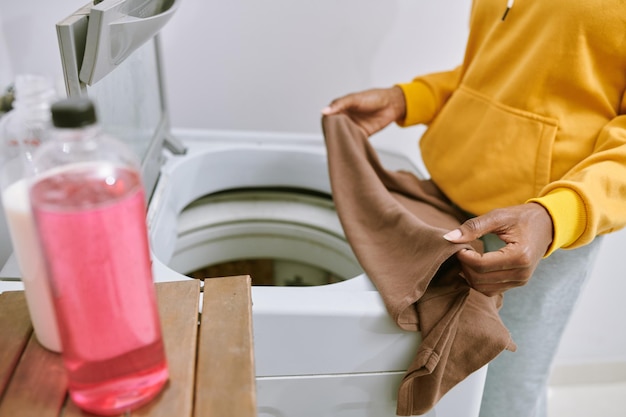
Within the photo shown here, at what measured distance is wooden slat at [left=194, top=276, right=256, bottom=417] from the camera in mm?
432

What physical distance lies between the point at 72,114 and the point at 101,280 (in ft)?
0.38

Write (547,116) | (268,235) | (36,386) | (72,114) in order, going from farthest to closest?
(268,235) < (547,116) < (36,386) < (72,114)

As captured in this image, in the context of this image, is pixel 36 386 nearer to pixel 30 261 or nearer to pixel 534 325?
pixel 30 261

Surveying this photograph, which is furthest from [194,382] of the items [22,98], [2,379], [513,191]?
[513,191]

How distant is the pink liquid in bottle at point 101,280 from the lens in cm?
37

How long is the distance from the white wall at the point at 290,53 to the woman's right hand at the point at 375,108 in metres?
0.27

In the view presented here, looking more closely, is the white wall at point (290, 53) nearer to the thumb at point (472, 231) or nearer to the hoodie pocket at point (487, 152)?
the hoodie pocket at point (487, 152)

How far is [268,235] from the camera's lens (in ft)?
3.85

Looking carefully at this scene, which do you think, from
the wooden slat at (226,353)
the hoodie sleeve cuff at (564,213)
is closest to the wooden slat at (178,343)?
the wooden slat at (226,353)

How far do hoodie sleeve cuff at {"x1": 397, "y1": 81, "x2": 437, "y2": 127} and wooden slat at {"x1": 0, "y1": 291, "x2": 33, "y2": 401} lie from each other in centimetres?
73

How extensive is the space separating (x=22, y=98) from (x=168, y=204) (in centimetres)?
52

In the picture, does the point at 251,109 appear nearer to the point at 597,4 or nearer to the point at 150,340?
the point at 597,4

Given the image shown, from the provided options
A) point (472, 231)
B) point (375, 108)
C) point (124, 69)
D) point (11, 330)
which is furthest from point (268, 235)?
point (11, 330)

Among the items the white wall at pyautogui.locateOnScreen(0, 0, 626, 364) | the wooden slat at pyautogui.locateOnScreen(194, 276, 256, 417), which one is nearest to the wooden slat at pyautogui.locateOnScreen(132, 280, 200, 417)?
the wooden slat at pyautogui.locateOnScreen(194, 276, 256, 417)
